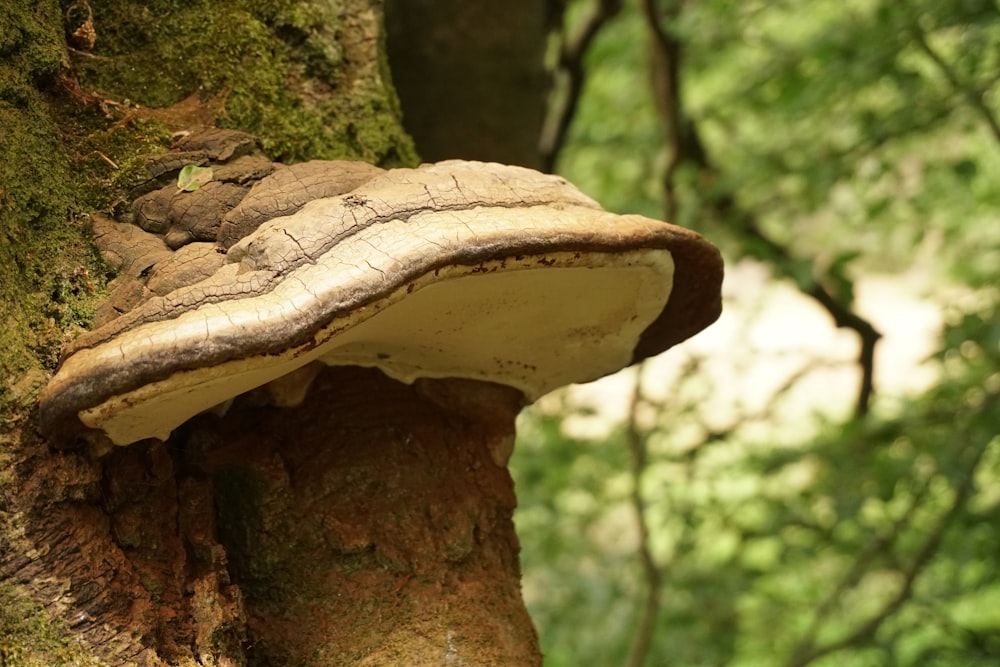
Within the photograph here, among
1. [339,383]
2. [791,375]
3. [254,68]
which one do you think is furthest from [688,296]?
[791,375]

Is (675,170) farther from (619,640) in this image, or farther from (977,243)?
(619,640)

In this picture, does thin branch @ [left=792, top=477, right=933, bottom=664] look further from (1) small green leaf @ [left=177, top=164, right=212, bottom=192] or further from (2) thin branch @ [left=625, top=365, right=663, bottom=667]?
(1) small green leaf @ [left=177, top=164, right=212, bottom=192]

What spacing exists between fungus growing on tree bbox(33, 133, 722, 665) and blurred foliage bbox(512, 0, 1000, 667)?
77.5 inches

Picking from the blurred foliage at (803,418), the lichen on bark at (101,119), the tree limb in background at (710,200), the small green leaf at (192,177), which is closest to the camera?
the lichen on bark at (101,119)

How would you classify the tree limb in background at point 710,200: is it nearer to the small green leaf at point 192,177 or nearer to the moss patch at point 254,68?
the moss patch at point 254,68

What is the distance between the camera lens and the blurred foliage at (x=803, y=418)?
3.39 metres

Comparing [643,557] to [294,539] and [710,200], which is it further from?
[294,539]

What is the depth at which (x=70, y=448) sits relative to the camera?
1.17m

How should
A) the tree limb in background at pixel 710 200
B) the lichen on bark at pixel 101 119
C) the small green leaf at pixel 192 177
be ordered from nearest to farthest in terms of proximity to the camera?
the lichen on bark at pixel 101 119 → the small green leaf at pixel 192 177 → the tree limb in background at pixel 710 200

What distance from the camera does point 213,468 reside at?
52.7 inches

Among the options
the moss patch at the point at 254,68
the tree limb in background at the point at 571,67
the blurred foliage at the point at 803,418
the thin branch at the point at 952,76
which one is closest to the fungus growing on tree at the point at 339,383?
the moss patch at the point at 254,68

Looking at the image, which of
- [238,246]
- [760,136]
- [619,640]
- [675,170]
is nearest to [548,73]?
[675,170]

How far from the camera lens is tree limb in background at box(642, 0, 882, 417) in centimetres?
360

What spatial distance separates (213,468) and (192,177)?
15.7 inches
